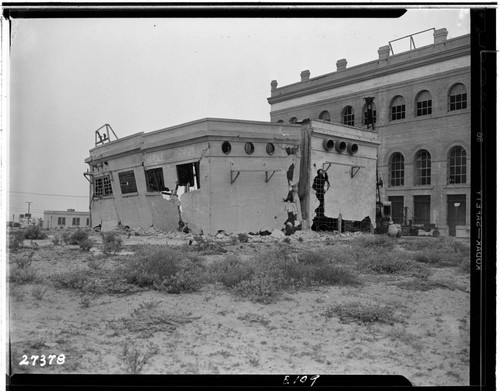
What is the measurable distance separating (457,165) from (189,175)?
3.55 m

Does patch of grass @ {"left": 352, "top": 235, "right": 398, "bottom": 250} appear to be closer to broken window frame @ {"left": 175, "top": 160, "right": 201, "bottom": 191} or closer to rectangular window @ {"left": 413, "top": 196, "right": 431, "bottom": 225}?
rectangular window @ {"left": 413, "top": 196, "right": 431, "bottom": 225}

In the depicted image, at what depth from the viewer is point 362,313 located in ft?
12.3

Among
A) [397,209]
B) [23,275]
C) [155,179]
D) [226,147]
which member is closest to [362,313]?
[397,209]

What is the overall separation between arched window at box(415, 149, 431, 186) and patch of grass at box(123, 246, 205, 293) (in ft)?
8.82

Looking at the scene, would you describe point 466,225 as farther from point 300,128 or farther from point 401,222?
point 300,128

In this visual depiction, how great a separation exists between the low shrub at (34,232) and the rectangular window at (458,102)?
434 centimetres

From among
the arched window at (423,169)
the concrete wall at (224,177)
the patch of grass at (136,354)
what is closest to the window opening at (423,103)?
the arched window at (423,169)

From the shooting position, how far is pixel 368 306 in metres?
3.89

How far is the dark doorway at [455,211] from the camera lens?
11.7ft

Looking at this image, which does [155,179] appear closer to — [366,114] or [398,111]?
[366,114]

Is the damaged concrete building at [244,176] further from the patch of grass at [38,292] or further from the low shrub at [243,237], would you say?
the patch of grass at [38,292]

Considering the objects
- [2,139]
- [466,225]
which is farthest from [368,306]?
[2,139]

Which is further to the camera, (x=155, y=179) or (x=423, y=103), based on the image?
(x=155, y=179)

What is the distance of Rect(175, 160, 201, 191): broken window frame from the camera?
5719 millimetres
